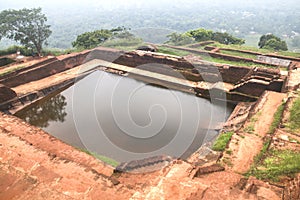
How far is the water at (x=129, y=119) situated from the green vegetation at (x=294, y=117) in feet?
9.27

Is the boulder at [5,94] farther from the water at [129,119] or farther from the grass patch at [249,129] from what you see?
the grass patch at [249,129]

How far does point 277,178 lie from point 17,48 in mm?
22756

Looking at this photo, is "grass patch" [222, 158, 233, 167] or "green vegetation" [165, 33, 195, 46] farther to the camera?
"green vegetation" [165, 33, 195, 46]

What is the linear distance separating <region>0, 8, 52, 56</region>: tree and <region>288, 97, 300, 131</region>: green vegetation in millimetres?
19325

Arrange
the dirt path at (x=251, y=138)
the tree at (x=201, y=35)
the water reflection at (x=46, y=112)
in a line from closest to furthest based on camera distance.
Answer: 1. the dirt path at (x=251, y=138)
2. the water reflection at (x=46, y=112)
3. the tree at (x=201, y=35)

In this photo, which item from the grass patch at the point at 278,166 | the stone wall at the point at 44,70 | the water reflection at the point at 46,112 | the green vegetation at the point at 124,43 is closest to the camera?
the grass patch at the point at 278,166

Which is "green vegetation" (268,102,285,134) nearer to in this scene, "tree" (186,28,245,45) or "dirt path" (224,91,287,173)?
"dirt path" (224,91,287,173)

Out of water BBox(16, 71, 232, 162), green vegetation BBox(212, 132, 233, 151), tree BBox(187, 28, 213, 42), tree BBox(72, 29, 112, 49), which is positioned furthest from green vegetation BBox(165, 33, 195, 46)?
green vegetation BBox(212, 132, 233, 151)

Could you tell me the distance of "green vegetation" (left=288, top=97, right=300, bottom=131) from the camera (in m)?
8.67

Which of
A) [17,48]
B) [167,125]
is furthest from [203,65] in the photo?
[17,48]

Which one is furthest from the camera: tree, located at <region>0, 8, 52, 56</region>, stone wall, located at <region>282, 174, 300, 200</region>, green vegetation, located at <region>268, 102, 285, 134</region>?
tree, located at <region>0, 8, 52, 56</region>

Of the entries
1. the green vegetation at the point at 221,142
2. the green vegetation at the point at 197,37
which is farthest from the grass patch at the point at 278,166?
the green vegetation at the point at 197,37

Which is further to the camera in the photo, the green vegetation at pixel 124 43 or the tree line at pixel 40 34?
the green vegetation at pixel 124 43

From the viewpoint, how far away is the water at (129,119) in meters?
9.95
